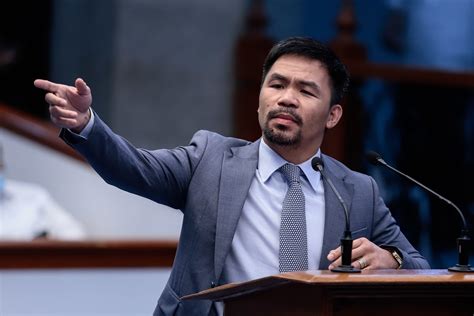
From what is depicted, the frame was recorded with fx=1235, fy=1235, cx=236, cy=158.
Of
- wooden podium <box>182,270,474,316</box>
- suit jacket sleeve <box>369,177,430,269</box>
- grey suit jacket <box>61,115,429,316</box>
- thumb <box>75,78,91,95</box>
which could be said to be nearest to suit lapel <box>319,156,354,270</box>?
grey suit jacket <box>61,115,429,316</box>

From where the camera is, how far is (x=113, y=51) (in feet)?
24.8

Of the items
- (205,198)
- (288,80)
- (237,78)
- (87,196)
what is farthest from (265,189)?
(237,78)

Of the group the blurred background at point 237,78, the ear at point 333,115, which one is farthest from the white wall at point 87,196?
the ear at point 333,115

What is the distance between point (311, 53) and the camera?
11.2 ft

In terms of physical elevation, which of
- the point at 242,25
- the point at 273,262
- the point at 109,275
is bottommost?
the point at 109,275

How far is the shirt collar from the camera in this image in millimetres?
3406

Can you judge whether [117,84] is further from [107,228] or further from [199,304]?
[199,304]

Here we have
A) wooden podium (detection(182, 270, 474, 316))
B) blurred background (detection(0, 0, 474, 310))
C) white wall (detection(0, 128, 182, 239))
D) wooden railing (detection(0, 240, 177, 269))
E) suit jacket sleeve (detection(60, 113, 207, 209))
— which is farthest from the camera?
blurred background (detection(0, 0, 474, 310))

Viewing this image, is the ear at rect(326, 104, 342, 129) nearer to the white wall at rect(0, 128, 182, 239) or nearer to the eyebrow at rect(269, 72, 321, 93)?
the eyebrow at rect(269, 72, 321, 93)

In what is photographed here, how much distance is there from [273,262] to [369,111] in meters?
4.33

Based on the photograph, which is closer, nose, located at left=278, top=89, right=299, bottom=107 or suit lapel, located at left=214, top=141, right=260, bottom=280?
suit lapel, located at left=214, top=141, right=260, bottom=280

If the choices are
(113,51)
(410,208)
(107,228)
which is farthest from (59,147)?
(410,208)

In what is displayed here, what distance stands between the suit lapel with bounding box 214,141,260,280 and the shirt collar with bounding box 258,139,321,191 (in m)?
0.02

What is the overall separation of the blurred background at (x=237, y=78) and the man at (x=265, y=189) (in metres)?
3.40
